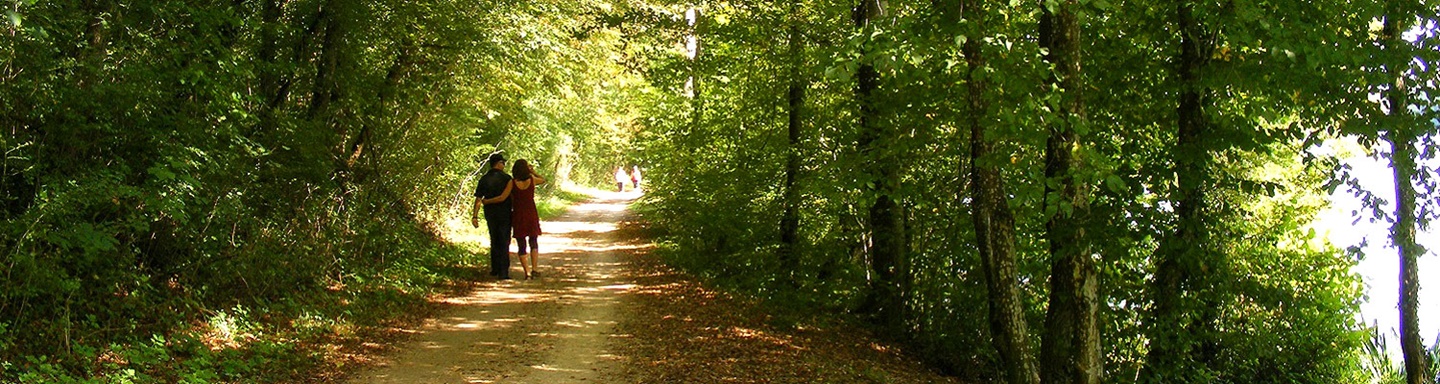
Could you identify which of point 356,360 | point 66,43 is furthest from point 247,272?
point 66,43

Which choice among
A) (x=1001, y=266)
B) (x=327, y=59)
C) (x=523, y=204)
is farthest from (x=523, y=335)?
(x=1001, y=266)

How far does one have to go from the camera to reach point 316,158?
1095cm

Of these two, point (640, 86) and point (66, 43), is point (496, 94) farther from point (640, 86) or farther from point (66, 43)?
point (66, 43)

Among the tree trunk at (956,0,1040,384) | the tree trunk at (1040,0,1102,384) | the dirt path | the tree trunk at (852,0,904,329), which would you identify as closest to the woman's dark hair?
the dirt path

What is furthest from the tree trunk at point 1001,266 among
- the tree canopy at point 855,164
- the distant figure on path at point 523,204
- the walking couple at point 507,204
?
the distant figure on path at point 523,204

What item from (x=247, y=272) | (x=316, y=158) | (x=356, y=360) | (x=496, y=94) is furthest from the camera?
(x=496, y=94)

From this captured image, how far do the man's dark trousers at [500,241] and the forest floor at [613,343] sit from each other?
0.71ft

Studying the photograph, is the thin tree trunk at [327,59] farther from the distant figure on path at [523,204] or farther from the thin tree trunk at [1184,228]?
the thin tree trunk at [1184,228]

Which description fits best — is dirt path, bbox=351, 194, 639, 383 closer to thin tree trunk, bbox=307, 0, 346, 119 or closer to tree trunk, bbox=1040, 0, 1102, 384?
thin tree trunk, bbox=307, 0, 346, 119

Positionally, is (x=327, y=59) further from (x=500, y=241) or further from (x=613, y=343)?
(x=613, y=343)

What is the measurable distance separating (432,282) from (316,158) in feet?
7.21

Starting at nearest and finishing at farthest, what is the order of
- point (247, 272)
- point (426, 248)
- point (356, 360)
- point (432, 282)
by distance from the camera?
point (356, 360)
point (247, 272)
point (432, 282)
point (426, 248)

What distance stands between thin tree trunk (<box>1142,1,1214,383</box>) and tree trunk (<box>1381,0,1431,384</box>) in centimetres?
121

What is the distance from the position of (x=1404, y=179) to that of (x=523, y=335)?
7134 mm
